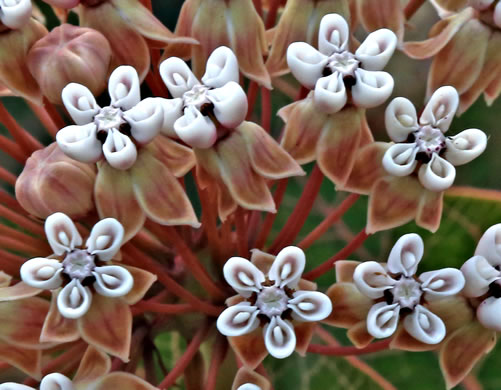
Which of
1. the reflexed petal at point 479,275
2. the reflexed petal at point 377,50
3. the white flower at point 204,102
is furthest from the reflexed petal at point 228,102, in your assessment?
the reflexed petal at point 479,275

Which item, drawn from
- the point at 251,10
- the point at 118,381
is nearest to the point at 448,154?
the point at 251,10

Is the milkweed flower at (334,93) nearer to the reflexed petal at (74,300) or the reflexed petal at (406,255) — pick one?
the reflexed petal at (406,255)

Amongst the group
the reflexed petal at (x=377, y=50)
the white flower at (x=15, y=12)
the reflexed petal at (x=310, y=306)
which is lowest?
the reflexed petal at (x=310, y=306)

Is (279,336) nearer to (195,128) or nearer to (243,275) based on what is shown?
(243,275)

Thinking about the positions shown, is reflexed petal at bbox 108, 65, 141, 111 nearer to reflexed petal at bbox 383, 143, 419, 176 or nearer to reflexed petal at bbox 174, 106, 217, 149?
reflexed petal at bbox 174, 106, 217, 149

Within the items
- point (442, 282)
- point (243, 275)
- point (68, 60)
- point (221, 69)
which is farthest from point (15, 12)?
point (442, 282)

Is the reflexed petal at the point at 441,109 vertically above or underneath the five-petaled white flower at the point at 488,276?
above
